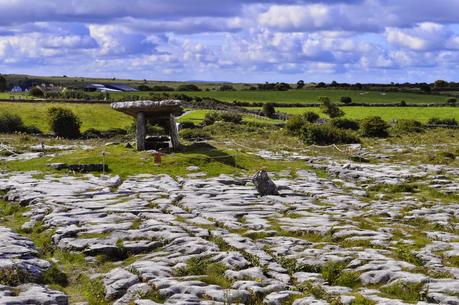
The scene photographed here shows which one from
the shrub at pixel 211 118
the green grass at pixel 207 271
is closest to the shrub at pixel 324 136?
the shrub at pixel 211 118

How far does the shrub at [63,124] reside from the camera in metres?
70.2

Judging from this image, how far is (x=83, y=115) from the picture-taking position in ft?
282

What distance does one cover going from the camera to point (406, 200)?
3195cm

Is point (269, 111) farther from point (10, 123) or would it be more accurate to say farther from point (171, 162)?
point (171, 162)

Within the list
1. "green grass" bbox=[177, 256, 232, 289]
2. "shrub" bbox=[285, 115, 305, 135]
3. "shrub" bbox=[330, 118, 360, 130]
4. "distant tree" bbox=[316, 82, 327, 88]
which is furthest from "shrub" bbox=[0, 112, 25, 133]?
"distant tree" bbox=[316, 82, 327, 88]

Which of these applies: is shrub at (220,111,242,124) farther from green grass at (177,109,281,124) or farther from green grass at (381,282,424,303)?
green grass at (381,282,424,303)

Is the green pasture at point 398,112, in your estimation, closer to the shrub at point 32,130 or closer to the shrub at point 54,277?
the shrub at point 32,130

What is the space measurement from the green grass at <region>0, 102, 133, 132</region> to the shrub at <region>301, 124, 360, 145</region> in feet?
98.1

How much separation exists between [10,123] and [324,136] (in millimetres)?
38102

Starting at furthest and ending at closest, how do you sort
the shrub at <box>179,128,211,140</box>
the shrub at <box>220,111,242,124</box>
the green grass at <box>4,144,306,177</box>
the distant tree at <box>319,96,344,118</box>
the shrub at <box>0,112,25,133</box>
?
the distant tree at <box>319,96,344,118</box>, the shrub at <box>220,111,242,124</box>, the shrub at <box>0,112,25,133</box>, the shrub at <box>179,128,211,140</box>, the green grass at <box>4,144,306,177</box>

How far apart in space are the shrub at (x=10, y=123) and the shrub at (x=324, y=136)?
35.1 meters

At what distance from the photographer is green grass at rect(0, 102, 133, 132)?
78312 mm

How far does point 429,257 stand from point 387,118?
7884 cm

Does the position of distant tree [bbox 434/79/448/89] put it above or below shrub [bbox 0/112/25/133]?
above
